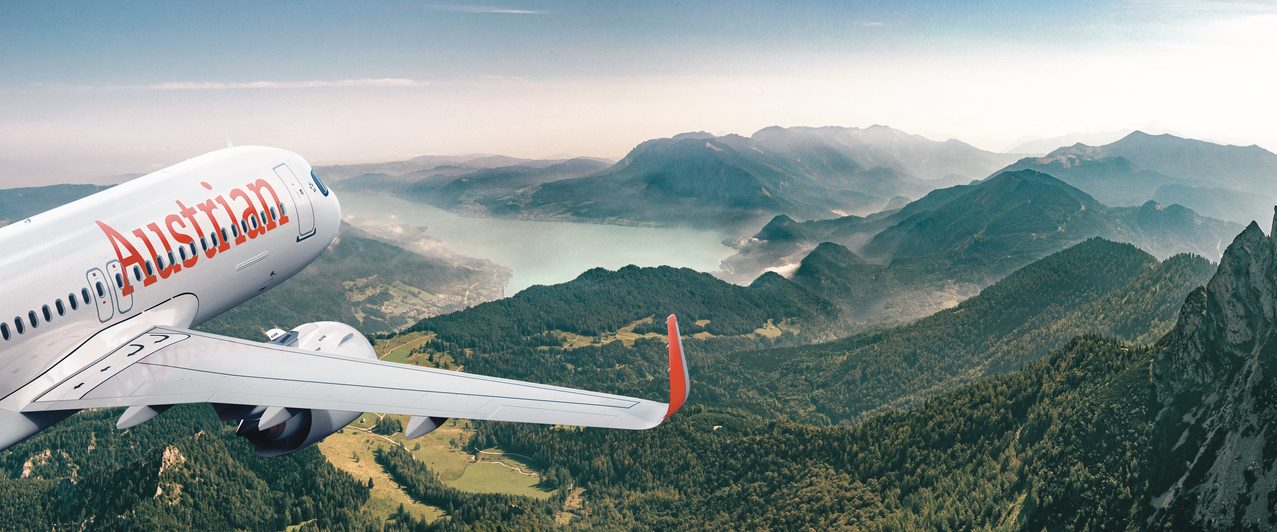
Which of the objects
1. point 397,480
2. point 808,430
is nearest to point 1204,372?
point 808,430

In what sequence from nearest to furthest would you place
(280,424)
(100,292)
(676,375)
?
1. (676,375)
2. (280,424)
3. (100,292)

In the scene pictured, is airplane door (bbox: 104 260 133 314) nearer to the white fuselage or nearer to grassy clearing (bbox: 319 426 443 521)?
the white fuselage

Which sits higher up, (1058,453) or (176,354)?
(176,354)

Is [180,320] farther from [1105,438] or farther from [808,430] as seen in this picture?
[808,430]

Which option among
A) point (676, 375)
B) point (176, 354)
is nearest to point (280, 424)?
point (176, 354)

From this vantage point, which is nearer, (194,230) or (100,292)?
(100,292)

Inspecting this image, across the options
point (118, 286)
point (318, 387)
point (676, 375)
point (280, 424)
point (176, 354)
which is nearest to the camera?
point (676, 375)

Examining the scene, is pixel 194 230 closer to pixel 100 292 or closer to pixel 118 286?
pixel 118 286

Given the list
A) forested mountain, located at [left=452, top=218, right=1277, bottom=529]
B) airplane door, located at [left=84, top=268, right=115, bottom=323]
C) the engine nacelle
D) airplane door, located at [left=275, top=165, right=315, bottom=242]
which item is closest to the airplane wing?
the engine nacelle
